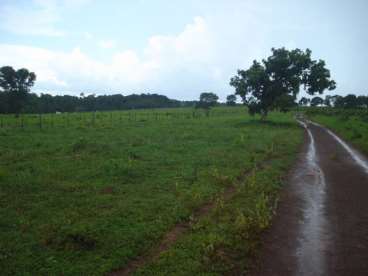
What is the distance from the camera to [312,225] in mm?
9375

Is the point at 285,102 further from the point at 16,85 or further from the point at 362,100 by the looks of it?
the point at 362,100

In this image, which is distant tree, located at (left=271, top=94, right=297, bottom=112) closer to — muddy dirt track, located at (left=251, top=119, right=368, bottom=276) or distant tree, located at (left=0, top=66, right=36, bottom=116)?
muddy dirt track, located at (left=251, top=119, right=368, bottom=276)

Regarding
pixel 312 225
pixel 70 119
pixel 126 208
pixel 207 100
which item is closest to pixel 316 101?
pixel 207 100

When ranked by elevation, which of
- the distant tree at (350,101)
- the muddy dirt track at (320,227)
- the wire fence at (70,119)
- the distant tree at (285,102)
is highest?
the distant tree at (350,101)

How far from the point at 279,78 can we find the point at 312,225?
1580 inches

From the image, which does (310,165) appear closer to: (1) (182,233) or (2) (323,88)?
(1) (182,233)

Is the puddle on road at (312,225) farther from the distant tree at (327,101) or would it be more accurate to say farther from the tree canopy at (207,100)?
the distant tree at (327,101)

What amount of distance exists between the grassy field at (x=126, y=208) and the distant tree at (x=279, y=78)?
2765 centimetres

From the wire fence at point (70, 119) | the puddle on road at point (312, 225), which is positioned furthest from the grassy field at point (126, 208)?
the wire fence at point (70, 119)

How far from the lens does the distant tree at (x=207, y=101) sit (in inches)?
4040

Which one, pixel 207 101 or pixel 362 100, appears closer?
pixel 207 101

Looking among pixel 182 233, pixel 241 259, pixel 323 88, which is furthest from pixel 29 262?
pixel 323 88

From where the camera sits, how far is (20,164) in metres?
16.0

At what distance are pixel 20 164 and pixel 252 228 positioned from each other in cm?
1170
